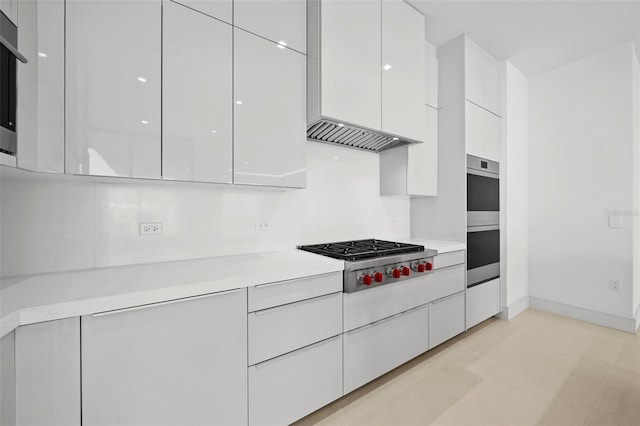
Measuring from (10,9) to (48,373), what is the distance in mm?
1277

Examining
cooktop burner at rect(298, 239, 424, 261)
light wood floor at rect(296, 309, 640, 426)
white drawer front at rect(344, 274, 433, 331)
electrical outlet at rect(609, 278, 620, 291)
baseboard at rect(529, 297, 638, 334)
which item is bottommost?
light wood floor at rect(296, 309, 640, 426)

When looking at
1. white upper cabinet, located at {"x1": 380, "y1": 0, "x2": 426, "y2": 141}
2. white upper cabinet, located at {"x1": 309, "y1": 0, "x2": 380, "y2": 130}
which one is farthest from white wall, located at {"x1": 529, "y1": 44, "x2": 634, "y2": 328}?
white upper cabinet, located at {"x1": 309, "y1": 0, "x2": 380, "y2": 130}

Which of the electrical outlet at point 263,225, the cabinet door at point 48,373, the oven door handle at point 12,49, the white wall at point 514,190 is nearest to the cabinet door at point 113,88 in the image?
the oven door handle at point 12,49

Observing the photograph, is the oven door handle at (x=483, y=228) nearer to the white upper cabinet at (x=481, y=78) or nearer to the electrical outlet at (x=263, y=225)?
the white upper cabinet at (x=481, y=78)

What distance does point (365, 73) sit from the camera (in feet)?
6.46

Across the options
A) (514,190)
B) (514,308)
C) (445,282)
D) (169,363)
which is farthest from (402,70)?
(514,308)

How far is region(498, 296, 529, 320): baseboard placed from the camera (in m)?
3.00

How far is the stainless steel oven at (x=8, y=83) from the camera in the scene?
36.3 inches

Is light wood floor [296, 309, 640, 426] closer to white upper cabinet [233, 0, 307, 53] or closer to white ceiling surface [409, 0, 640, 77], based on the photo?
white upper cabinet [233, 0, 307, 53]

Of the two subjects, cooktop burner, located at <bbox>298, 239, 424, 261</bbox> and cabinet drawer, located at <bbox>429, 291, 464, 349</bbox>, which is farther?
cabinet drawer, located at <bbox>429, 291, 464, 349</bbox>

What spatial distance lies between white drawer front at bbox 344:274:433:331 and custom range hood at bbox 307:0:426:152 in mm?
1160

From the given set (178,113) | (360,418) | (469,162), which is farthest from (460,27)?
(360,418)

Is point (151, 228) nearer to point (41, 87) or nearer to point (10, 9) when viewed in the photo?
point (41, 87)

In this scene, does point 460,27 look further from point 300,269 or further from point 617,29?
point 300,269
